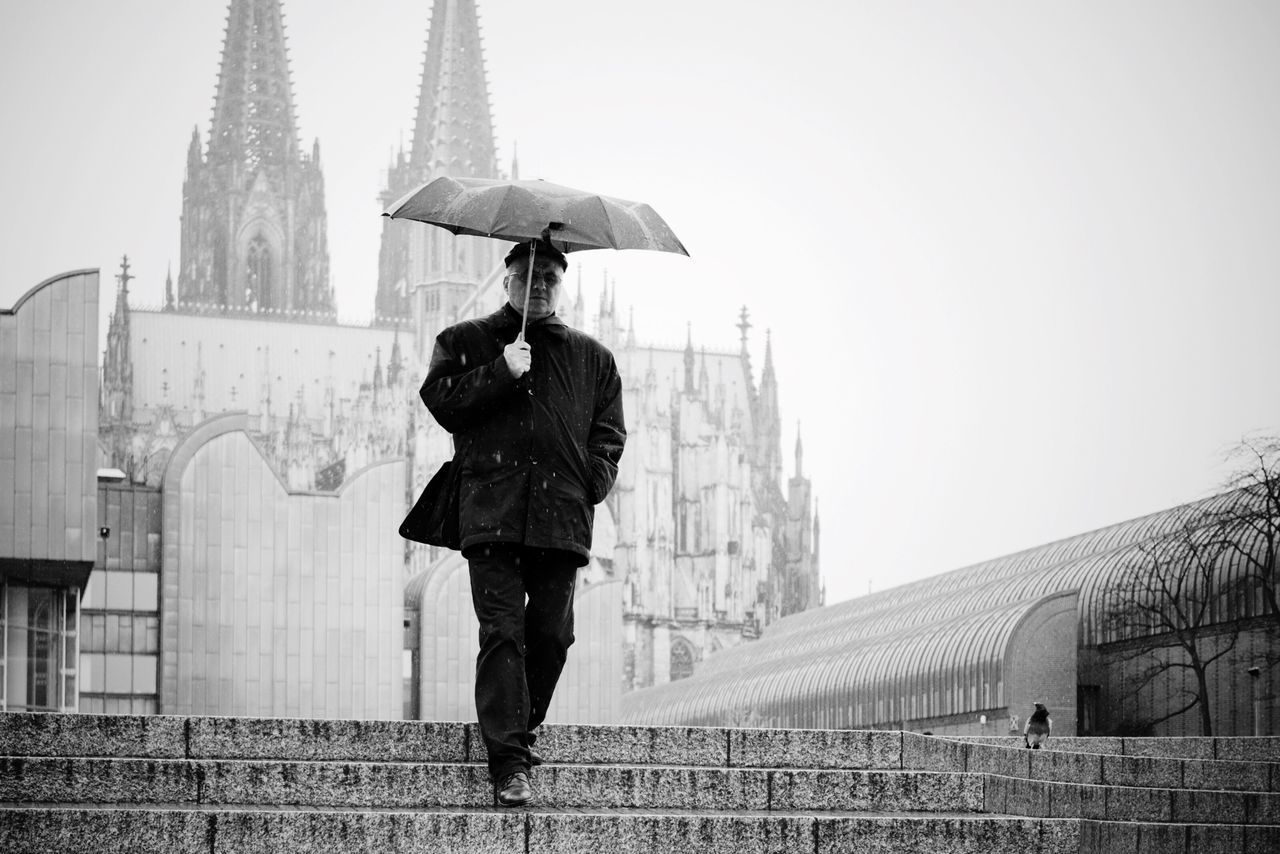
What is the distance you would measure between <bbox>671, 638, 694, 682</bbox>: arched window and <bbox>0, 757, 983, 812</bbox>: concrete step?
8564 cm

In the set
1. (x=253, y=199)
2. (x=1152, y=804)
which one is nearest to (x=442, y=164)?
(x=253, y=199)

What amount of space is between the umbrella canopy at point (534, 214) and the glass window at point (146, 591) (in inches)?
1548

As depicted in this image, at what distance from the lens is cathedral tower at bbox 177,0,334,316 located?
4402 inches

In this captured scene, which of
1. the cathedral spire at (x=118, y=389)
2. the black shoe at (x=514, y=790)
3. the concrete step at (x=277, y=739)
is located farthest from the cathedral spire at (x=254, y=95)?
the black shoe at (x=514, y=790)

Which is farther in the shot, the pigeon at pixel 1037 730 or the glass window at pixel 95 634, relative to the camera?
the glass window at pixel 95 634

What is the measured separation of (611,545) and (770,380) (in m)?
18.0

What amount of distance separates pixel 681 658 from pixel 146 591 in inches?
1987

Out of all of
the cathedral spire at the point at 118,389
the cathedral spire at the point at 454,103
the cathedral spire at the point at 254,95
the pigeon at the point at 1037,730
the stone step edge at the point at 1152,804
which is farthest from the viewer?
the cathedral spire at the point at 454,103

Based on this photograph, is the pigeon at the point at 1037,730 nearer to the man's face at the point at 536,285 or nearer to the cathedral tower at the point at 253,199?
the man's face at the point at 536,285

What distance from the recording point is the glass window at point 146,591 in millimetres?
45938

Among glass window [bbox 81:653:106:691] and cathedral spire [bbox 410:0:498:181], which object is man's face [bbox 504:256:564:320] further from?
cathedral spire [bbox 410:0:498:181]

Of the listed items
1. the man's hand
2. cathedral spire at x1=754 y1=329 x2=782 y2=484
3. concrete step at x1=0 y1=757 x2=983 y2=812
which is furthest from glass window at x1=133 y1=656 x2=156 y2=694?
cathedral spire at x1=754 y1=329 x2=782 y2=484

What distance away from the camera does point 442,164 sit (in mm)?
116562

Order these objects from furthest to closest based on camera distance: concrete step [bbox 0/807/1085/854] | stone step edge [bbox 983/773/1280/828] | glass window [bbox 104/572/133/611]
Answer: glass window [bbox 104/572/133/611], stone step edge [bbox 983/773/1280/828], concrete step [bbox 0/807/1085/854]
